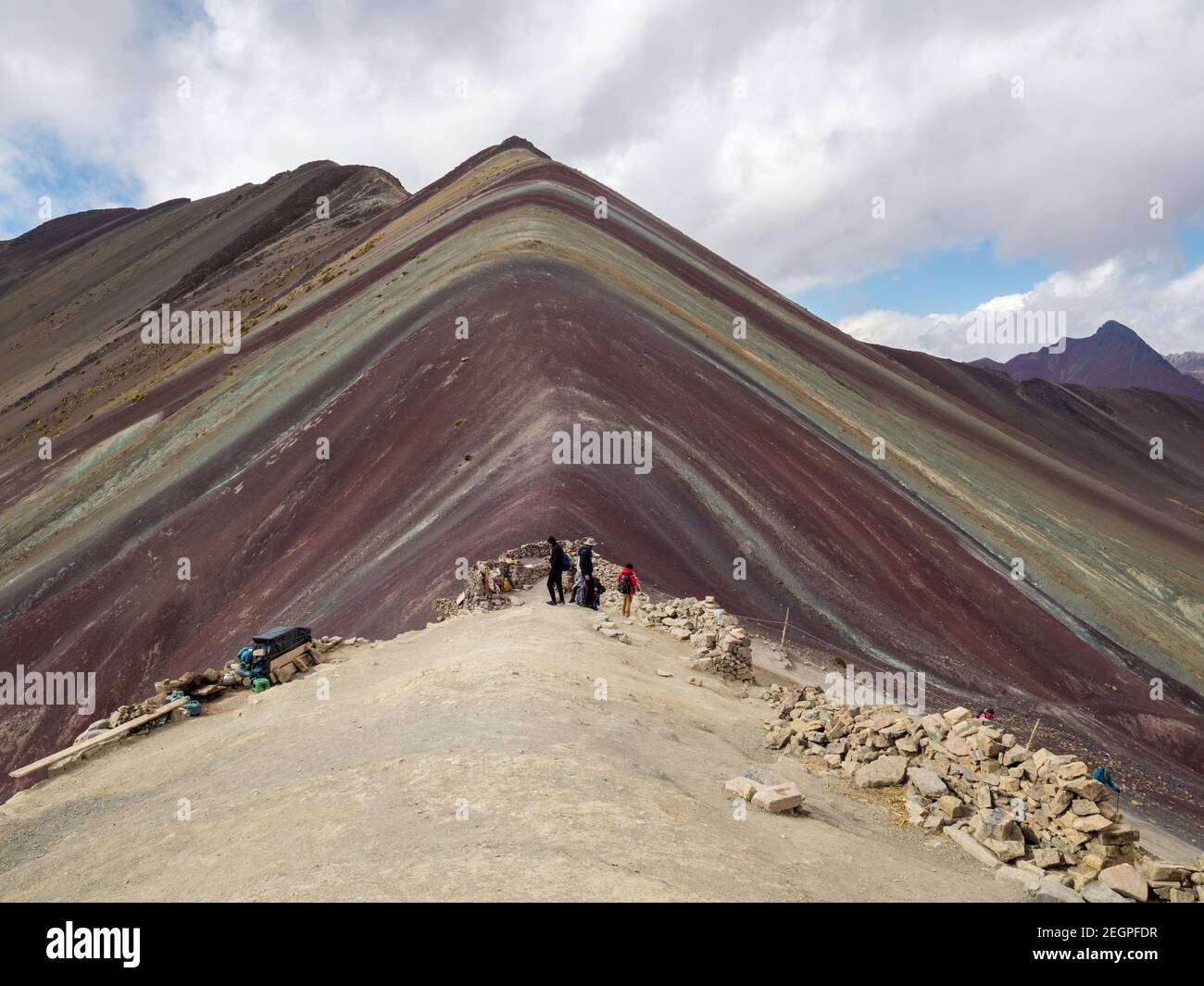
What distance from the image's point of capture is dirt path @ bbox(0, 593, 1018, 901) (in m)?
6.52

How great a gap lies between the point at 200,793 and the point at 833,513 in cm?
2500

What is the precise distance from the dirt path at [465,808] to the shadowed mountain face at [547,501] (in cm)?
720

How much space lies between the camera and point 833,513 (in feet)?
98.8

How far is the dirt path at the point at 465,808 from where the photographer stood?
6.52 m

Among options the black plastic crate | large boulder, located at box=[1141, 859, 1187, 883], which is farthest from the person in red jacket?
large boulder, located at box=[1141, 859, 1187, 883]

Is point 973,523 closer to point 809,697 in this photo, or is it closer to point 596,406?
point 596,406

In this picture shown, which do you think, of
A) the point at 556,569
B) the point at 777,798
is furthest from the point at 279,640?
the point at 777,798

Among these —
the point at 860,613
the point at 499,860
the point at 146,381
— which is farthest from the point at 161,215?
the point at 499,860

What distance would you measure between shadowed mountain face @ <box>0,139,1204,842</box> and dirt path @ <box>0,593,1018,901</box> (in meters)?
7.20

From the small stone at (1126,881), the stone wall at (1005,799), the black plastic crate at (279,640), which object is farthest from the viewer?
the black plastic crate at (279,640)

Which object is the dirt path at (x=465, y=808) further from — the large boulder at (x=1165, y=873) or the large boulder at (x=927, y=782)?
the large boulder at (x=1165, y=873)

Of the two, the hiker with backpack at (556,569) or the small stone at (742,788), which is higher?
the hiker with backpack at (556,569)

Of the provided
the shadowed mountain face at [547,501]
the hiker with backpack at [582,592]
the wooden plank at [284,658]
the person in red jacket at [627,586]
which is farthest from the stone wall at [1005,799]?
the shadowed mountain face at [547,501]

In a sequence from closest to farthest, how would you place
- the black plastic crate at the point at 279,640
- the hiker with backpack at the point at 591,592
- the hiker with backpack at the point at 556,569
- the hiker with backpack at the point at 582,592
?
the black plastic crate at the point at 279,640, the hiker with backpack at the point at 556,569, the hiker with backpack at the point at 591,592, the hiker with backpack at the point at 582,592
